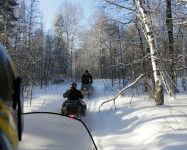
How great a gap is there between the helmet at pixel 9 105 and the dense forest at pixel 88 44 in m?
5.35

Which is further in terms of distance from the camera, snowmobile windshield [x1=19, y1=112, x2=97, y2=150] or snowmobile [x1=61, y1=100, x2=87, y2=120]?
snowmobile [x1=61, y1=100, x2=87, y2=120]

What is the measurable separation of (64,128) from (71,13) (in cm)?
2632

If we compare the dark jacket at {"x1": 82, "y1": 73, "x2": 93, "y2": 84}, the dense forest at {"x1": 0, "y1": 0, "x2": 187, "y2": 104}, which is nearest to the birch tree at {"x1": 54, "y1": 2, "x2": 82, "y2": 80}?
the dense forest at {"x1": 0, "y1": 0, "x2": 187, "y2": 104}

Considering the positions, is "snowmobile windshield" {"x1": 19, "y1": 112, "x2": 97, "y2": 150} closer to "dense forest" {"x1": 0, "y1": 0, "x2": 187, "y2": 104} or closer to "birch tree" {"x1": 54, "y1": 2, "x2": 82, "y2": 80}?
"dense forest" {"x1": 0, "y1": 0, "x2": 187, "y2": 104}

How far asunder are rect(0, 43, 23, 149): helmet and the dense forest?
17.6ft

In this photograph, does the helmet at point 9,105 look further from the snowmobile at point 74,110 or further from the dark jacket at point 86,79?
the dark jacket at point 86,79

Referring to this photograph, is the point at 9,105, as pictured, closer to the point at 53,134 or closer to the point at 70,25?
the point at 53,134

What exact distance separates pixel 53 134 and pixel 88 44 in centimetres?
2695

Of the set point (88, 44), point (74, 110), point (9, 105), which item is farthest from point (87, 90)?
point (88, 44)

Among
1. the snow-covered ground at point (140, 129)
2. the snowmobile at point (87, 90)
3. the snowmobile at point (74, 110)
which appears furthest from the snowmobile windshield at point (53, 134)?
the snowmobile at point (87, 90)

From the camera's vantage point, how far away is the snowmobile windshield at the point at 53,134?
1.53 meters

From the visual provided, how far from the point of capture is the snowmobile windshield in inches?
60.2

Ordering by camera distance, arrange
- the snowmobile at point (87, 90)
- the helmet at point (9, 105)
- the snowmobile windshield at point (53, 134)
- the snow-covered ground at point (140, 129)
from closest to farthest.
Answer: the helmet at point (9, 105) < the snowmobile windshield at point (53, 134) < the snow-covered ground at point (140, 129) < the snowmobile at point (87, 90)

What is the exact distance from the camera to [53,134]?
64.0 inches
